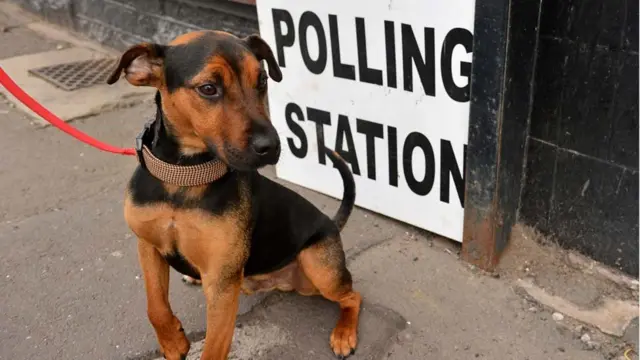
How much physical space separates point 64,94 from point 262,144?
4256 millimetres

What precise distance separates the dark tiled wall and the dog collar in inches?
68.8

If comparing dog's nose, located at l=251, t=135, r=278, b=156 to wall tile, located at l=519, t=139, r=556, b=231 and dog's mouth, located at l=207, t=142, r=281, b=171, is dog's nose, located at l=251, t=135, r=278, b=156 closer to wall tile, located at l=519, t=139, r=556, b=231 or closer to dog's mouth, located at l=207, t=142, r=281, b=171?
dog's mouth, located at l=207, t=142, r=281, b=171

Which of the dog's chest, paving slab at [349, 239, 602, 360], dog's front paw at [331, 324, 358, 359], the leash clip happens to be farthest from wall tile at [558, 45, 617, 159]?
the leash clip

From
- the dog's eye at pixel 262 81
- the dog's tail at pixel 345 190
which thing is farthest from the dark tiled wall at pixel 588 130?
the dog's eye at pixel 262 81

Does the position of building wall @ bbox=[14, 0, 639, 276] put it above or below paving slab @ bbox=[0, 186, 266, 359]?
above

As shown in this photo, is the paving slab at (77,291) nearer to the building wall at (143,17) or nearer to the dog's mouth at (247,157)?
the dog's mouth at (247,157)

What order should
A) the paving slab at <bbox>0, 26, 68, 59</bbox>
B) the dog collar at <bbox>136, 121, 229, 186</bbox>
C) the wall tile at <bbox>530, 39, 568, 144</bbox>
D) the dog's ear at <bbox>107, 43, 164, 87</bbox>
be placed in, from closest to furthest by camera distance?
the dog's ear at <bbox>107, 43, 164, 87</bbox> → the dog collar at <bbox>136, 121, 229, 186</bbox> → the wall tile at <bbox>530, 39, 568, 144</bbox> → the paving slab at <bbox>0, 26, 68, 59</bbox>

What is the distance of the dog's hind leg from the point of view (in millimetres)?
2916

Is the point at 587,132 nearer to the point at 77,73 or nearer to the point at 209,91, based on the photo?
the point at 209,91

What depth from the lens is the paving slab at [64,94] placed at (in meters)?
5.50

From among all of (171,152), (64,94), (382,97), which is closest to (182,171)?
(171,152)

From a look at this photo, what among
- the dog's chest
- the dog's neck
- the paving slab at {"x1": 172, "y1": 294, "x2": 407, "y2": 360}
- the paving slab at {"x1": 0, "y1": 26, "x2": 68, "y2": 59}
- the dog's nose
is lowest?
the paving slab at {"x1": 172, "y1": 294, "x2": 407, "y2": 360}

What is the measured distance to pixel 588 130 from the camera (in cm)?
316

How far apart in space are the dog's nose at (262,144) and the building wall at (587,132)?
1715 millimetres
